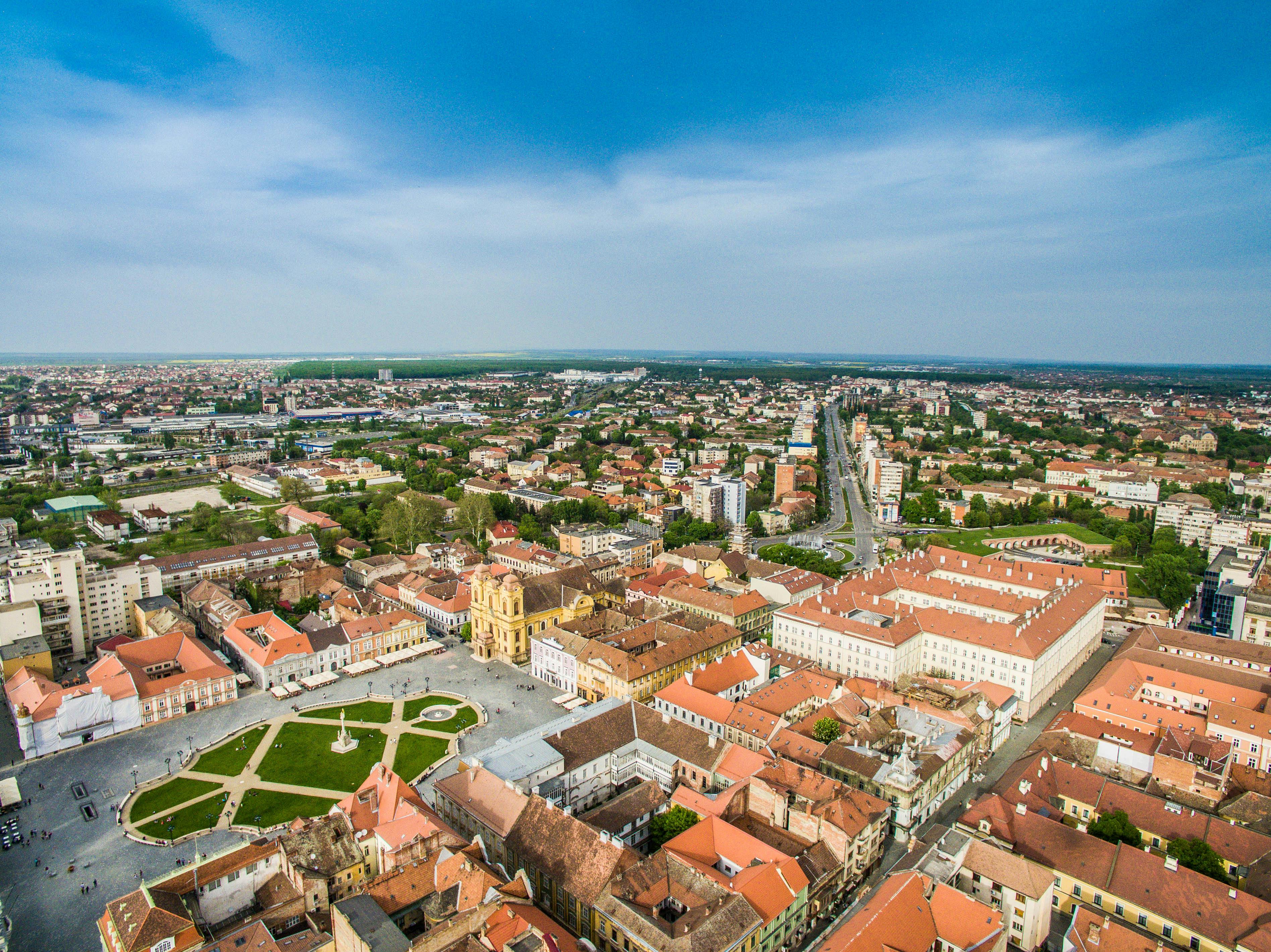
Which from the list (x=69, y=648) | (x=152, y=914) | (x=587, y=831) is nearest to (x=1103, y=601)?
(x=587, y=831)

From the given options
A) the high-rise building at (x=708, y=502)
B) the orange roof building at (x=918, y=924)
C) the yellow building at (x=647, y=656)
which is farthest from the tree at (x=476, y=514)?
the orange roof building at (x=918, y=924)

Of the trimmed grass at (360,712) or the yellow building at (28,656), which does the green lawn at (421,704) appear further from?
the yellow building at (28,656)

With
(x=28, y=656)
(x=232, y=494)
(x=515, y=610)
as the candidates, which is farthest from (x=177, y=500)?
(x=515, y=610)

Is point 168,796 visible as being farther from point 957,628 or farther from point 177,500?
point 177,500

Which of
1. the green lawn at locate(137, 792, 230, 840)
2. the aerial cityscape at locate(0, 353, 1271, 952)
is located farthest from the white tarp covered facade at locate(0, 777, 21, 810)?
the green lawn at locate(137, 792, 230, 840)

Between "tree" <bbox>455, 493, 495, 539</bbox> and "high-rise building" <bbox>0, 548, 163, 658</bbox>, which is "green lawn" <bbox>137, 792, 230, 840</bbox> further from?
"tree" <bbox>455, 493, 495, 539</bbox>

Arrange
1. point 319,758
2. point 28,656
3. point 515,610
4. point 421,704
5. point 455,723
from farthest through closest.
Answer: point 515,610
point 28,656
point 421,704
point 455,723
point 319,758

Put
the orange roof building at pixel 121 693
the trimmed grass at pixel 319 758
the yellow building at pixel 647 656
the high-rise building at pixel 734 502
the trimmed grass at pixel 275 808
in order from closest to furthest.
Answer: the trimmed grass at pixel 275 808, the trimmed grass at pixel 319 758, the orange roof building at pixel 121 693, the yellow building at pixel 647 656, the high-rise building at pixel 734 502
